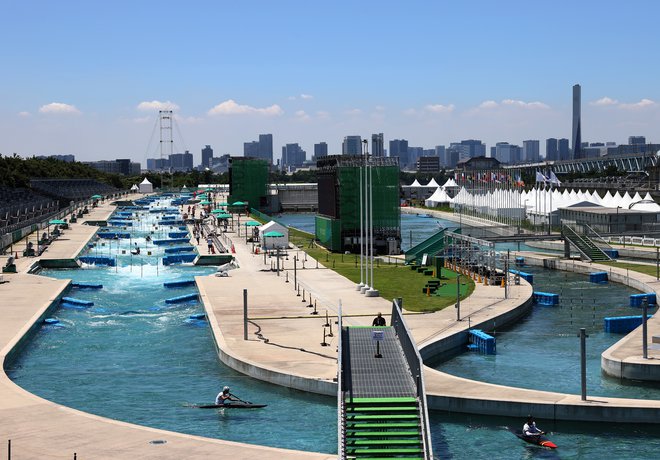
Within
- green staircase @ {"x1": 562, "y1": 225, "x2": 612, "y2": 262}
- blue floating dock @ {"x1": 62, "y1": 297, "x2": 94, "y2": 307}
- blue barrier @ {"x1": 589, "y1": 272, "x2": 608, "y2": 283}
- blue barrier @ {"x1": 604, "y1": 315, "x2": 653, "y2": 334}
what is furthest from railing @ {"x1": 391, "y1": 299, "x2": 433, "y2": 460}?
green staircase @ {"x1": 562, "y1": 225, "x2": 612, "y2": 262}

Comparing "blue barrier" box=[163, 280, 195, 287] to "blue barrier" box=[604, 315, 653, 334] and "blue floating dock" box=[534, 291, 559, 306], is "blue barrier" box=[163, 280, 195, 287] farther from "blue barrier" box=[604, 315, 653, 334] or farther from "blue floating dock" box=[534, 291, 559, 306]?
"blue barrier" box=[604, 315, 653, 334]

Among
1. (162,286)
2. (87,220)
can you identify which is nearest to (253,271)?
(162,286)

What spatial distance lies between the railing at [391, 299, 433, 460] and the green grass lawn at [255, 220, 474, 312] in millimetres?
19251

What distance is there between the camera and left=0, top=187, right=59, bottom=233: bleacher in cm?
11981

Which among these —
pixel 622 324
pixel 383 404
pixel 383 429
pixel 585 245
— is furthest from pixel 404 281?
pixel 383 429

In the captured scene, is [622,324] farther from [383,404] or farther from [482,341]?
[383,404]

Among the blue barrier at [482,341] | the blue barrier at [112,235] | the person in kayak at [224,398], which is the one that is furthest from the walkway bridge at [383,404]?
the blue barrier at [112,235]

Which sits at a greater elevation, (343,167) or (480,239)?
(343,167)

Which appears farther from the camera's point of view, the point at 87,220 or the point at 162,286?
the point at 87,220

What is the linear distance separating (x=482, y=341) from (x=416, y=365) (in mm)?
18448

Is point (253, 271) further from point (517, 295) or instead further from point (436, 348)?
point (436, 348)

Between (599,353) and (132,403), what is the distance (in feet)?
80.4

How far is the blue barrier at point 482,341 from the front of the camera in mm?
51188

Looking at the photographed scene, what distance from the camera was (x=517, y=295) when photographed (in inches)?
2672
